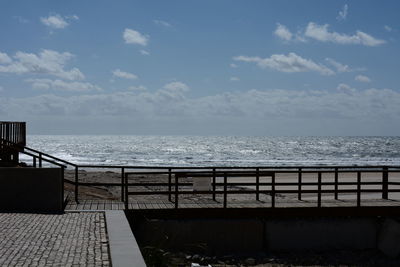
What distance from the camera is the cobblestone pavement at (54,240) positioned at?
871cm

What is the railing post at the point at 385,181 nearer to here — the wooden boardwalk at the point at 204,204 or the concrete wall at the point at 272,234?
the wooden boardwalk at the point at 204,204

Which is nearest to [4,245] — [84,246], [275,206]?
[84,246]

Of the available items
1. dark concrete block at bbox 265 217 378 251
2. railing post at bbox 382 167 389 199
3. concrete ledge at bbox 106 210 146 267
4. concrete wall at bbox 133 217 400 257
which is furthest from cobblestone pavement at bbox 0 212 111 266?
railing post at bbox 382 167 389 199

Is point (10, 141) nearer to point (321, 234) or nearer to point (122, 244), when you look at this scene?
point (321, 234)

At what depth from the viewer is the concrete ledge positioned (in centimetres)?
804

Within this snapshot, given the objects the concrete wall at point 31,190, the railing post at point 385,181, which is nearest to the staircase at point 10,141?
the concrete wall at point 31,190

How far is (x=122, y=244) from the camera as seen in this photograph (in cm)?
950

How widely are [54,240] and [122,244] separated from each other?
62.5 inches

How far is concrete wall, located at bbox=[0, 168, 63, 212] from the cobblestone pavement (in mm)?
1003

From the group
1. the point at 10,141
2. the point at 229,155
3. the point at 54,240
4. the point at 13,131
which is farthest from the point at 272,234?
the point at 229,155

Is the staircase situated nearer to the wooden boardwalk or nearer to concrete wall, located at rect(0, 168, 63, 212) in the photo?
concrete wall, located at rect(0, 168, 63, 212)

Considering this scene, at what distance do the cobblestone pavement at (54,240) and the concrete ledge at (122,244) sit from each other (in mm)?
149

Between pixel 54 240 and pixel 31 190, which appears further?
pixel 31 190

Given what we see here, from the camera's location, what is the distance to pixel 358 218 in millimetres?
15812
